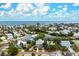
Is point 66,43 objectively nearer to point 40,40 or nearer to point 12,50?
point 40,40

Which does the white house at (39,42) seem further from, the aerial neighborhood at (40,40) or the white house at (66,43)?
the white house at (66,43)

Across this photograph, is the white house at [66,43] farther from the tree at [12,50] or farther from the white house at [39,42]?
the tree at [12,50]

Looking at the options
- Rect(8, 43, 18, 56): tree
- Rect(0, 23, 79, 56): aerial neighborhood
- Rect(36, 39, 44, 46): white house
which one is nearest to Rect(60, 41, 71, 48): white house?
Rect(0, 23, 79, 56): aerial neighborhood

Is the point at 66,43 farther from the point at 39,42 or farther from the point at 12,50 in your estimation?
the point at 12,50

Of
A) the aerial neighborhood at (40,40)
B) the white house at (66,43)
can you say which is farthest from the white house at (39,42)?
the white house at (66,43)

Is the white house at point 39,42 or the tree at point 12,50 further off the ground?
the white house at point 39,42

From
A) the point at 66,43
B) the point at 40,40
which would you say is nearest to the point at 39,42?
the point at 40,40

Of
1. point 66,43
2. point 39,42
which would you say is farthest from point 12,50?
point 66,43

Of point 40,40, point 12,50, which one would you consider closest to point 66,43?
point 40,40

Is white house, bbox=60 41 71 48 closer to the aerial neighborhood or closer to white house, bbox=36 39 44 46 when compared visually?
the aerial neighborhood

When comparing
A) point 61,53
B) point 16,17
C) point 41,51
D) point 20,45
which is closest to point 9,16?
point 16,17

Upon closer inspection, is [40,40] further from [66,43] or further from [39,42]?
[66,43]
